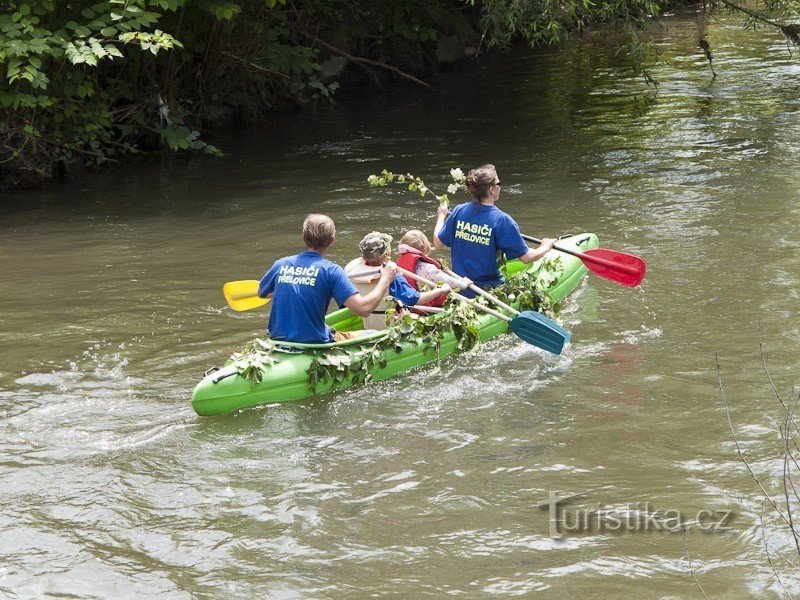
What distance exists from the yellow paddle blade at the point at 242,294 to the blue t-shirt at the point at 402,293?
3.11ft

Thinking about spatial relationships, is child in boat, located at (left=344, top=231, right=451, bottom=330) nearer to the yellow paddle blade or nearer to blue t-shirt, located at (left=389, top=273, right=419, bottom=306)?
blue t-shirt, located at (left=389, top=273, right=419, bottom=306)

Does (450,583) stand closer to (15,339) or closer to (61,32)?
(15,339)

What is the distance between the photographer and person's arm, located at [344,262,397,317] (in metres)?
6.67

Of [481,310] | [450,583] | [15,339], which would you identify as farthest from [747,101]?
[450,583]

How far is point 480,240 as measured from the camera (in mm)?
7965

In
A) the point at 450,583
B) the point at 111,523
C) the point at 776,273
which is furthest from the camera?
the point at 776,273

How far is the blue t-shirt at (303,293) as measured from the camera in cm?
666

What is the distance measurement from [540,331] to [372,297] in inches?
55.2

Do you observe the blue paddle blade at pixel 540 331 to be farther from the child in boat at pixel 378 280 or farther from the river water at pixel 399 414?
the child in boat at pixel 378 280

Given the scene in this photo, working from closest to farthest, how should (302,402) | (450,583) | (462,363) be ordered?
1. (450,583)
2. (302,402)
3. (462,363)

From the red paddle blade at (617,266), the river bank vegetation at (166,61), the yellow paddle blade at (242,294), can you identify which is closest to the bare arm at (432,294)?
the yellow paddle blade at (242,294)

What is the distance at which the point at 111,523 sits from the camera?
17.7ft

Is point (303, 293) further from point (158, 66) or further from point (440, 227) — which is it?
point (158, 66)

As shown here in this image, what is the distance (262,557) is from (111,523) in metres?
0.92
